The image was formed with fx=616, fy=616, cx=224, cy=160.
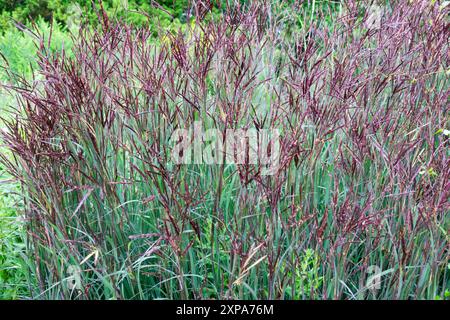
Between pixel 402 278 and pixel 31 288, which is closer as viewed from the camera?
pixel 402 278

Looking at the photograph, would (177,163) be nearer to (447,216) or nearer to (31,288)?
(31,288)

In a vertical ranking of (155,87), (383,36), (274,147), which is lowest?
(274,147)

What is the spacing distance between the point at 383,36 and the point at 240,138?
1.49 meters

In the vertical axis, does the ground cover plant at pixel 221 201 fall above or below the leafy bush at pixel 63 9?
below

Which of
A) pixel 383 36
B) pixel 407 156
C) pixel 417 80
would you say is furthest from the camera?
pixel 383 36

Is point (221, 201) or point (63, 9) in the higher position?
point (63, 9)

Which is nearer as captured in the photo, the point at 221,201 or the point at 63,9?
the point at 221,201

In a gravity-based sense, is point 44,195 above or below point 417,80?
below

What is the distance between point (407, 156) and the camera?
2.67 m

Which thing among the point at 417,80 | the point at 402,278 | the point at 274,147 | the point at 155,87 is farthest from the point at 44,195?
the point at 417,80

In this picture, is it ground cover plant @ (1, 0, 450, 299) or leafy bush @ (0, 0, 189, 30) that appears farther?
leafy bush @ (0, 0, 189, 30)

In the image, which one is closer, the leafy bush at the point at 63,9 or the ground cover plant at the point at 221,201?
the ground cover plant at the point at 221,201

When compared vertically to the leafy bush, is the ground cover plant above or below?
below
